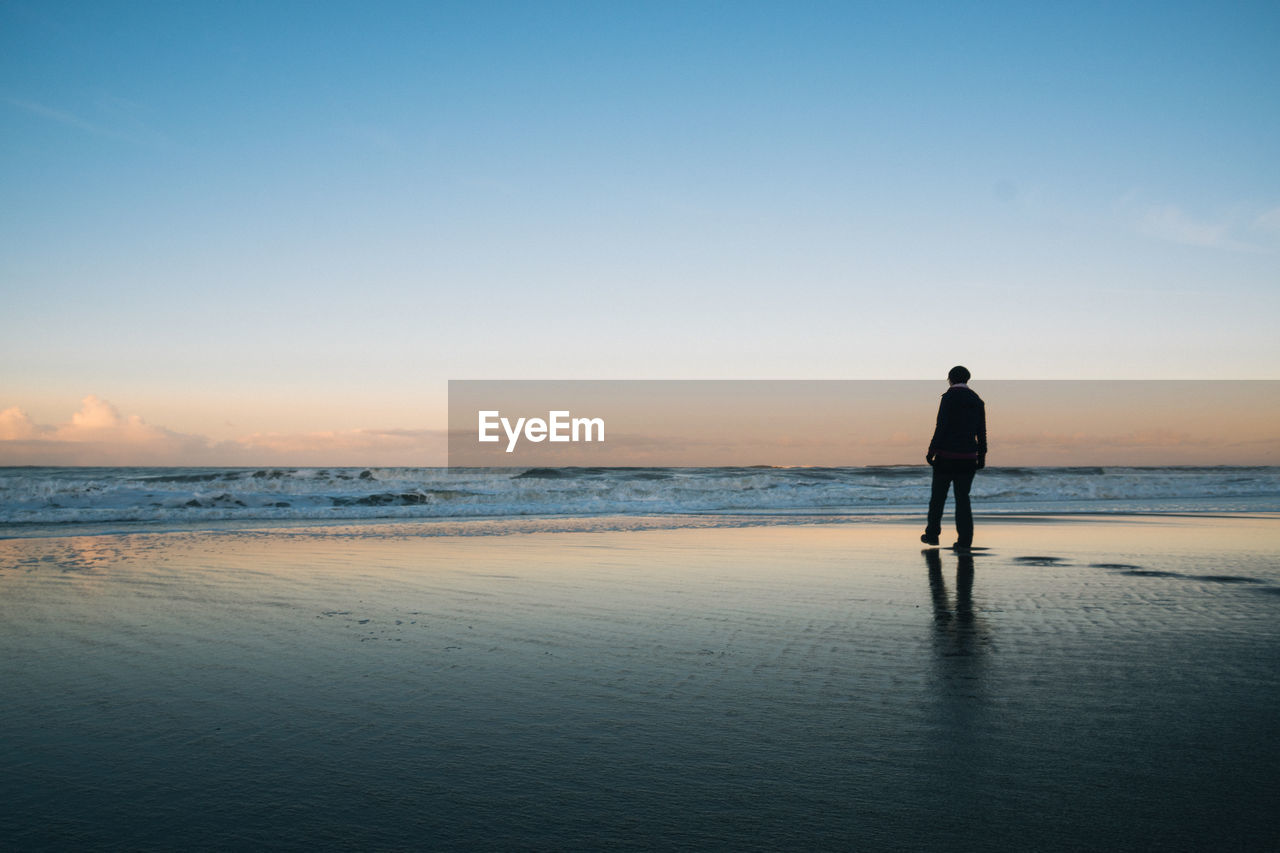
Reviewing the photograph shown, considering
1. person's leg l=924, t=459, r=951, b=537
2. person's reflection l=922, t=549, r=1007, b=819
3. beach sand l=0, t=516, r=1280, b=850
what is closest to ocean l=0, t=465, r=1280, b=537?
person's leg l=924, t=459, r=951, b=537

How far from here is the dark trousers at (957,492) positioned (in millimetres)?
8258

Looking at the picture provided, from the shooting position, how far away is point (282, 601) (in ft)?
16.4

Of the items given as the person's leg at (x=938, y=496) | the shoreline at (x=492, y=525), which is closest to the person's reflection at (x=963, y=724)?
the person's leg at (x=938, y=496)

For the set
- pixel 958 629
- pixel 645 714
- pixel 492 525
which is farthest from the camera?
pixel 492 525

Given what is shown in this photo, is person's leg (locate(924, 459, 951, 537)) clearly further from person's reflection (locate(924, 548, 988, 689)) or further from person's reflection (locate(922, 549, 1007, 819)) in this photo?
person's reflection (locate(922, 549, 1007, 819))

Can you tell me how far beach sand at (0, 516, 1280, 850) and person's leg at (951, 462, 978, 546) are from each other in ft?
8.20

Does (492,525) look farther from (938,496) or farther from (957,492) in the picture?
(957,492)

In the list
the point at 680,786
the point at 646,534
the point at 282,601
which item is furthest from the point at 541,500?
the point at 680,786

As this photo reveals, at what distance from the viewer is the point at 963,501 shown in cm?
827

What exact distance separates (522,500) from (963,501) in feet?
55.1

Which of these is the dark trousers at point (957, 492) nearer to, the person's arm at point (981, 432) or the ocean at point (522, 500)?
the person's arm at point (981, 432)

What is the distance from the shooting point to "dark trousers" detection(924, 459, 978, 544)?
8.26 metres

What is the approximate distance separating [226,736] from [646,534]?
8039 mm

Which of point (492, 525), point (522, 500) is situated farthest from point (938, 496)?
point (522, 500)
